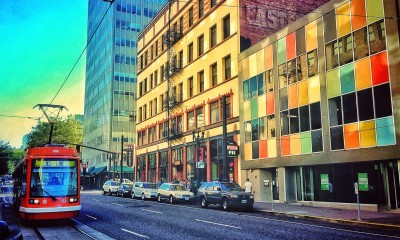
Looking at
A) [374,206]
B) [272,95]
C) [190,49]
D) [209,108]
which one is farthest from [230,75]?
[374,206]

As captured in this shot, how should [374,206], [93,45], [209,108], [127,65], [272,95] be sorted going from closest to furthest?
[374,206]
[272,95]
[209,108]
[127,65]
[93,45]

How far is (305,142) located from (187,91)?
20.0 metres

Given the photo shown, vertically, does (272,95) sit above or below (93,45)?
below

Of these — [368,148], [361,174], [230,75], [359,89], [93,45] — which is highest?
[93,45]

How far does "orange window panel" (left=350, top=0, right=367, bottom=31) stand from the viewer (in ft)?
70.1

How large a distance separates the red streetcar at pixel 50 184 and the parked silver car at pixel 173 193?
534 inches

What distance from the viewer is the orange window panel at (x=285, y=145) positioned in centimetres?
2643

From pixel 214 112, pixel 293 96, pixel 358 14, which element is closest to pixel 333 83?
pixel 293 96

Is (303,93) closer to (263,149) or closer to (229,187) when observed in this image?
(263,149)

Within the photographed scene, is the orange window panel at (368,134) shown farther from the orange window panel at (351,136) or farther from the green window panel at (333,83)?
the green window panel at (333,83)

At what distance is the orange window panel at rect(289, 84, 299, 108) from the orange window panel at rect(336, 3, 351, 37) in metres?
4.97

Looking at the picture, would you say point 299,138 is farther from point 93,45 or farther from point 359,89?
point 93,45

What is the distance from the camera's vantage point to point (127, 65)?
74500mm

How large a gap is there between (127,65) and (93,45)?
73.4 feet
